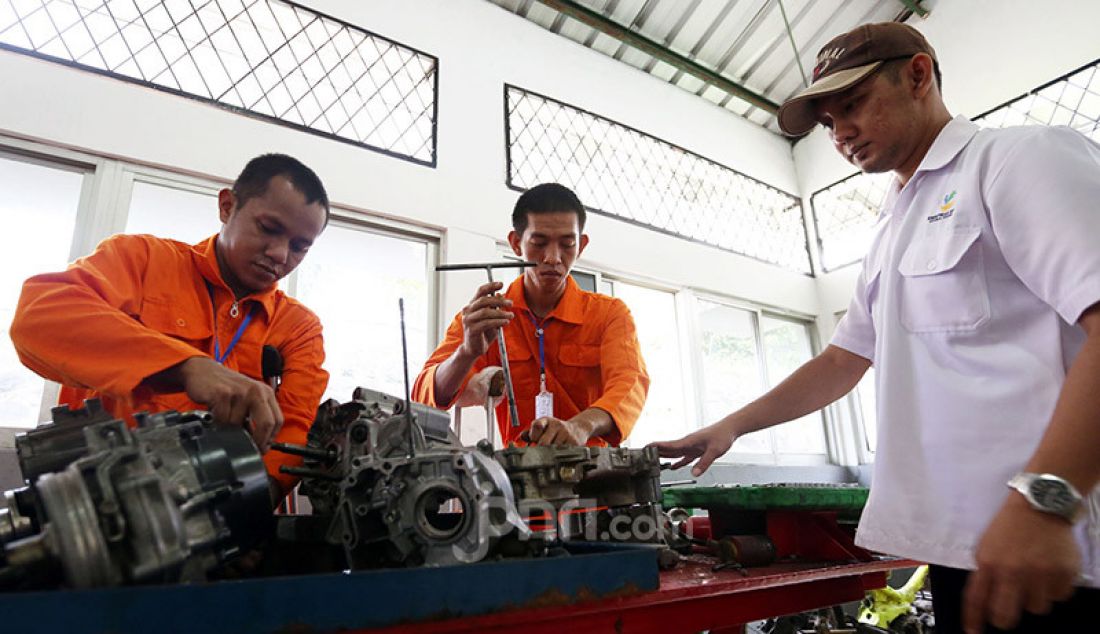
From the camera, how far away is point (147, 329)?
96cm

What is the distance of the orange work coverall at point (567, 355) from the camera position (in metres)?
1.66

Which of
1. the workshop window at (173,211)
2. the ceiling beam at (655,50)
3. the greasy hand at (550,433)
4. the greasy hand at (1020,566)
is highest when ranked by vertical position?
the ceiling beam at (655,50)

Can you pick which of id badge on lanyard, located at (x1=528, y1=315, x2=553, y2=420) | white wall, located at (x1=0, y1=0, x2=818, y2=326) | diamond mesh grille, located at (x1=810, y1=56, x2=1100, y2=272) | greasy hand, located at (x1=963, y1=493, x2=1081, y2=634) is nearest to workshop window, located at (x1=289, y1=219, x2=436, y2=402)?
white wall, located at (x1=0, y1=0, x2=818, y2=326)

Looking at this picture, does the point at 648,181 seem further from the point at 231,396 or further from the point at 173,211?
the point at 231,396

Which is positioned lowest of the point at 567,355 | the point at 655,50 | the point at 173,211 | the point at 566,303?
the point at 567,355

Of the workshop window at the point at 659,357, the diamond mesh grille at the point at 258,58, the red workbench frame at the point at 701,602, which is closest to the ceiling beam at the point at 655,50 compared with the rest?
the diamond mesh grille at the point at 258,58

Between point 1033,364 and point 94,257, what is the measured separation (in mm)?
1651

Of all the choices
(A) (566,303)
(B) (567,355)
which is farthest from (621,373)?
(A) (566,303)

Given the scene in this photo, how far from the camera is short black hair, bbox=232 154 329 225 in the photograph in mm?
1359

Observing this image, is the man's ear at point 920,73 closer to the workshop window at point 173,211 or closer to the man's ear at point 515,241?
the man's ear at point 515,241

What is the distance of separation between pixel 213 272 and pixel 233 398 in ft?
1.85

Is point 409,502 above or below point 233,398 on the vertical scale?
below

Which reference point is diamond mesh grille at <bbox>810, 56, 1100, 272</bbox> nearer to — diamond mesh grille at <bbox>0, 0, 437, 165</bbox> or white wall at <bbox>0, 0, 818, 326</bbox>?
white wall at <bbox>0, 0, 818, 326</bbox>

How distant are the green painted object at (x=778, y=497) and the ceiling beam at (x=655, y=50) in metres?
4.21
